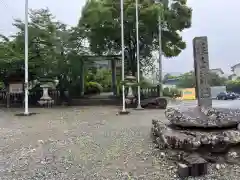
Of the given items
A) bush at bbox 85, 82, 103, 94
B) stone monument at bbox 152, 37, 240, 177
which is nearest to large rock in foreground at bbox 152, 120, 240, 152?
stone monument at bbox 152, 37, 240, 177

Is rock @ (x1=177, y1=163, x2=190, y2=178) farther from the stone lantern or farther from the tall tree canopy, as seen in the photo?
the stone lantern

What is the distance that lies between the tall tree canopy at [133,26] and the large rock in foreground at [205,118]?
29.6ft

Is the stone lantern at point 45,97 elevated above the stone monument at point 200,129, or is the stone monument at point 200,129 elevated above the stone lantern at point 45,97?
the stone lantern at point 45,97

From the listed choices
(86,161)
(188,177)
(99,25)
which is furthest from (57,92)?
(188,177)

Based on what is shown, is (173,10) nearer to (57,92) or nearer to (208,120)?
(57,92)

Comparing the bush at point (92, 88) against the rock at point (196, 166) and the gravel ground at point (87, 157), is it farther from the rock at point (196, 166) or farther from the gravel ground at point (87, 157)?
the rock at point (196, 166)

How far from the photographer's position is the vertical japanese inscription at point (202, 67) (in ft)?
18.9

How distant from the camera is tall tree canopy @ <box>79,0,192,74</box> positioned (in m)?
13.4

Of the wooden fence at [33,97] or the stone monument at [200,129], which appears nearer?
the stone monument at [200,129]

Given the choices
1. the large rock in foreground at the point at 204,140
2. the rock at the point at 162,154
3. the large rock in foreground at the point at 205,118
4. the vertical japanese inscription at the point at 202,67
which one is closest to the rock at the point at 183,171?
the large rock in foreground at the point at 204,140

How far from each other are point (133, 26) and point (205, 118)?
1015cm

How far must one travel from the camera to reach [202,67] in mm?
5777

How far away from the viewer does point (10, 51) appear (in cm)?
1337

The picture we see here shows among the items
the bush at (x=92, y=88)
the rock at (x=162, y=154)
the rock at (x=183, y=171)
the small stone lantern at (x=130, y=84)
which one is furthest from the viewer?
the bush at (x=92, y=88)
